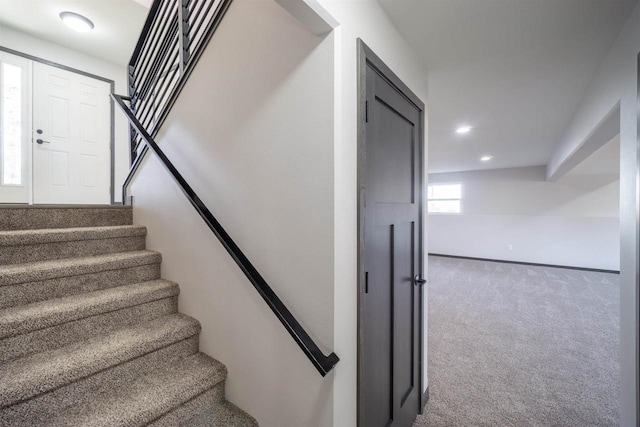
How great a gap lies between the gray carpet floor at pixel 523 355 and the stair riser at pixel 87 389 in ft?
5.46

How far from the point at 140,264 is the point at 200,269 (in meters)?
0.53

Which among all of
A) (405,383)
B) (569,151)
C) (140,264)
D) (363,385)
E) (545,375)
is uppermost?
(569,151)

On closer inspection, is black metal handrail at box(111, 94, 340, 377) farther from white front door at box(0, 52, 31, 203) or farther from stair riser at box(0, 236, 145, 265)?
white front door at box(0, 52, 31, 203)

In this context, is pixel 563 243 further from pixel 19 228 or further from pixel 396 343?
pixel 19 228

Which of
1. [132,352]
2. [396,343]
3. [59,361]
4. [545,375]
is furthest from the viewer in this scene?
[545,375]

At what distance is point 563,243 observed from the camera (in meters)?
6.63

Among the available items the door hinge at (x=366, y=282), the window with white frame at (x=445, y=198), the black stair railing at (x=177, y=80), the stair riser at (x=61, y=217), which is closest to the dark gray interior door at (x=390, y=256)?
the door hinge at (x=366, y=282)

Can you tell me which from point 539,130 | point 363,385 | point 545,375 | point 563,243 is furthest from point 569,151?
point 563,243

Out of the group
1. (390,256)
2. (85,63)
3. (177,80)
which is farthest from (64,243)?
(85,63)

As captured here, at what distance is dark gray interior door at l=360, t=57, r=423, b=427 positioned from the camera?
1.27 meters

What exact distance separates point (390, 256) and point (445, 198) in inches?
308

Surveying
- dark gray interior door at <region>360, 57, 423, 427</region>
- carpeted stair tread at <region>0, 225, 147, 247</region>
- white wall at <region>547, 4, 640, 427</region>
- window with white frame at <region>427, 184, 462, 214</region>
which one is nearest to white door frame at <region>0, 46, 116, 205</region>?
carpeted stair tread at <region>0, 225, 147, 247</region>

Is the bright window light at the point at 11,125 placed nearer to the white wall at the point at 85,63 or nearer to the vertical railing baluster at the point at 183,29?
the white wall at the point at 85,63

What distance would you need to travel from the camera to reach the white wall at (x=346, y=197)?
1.08 m
